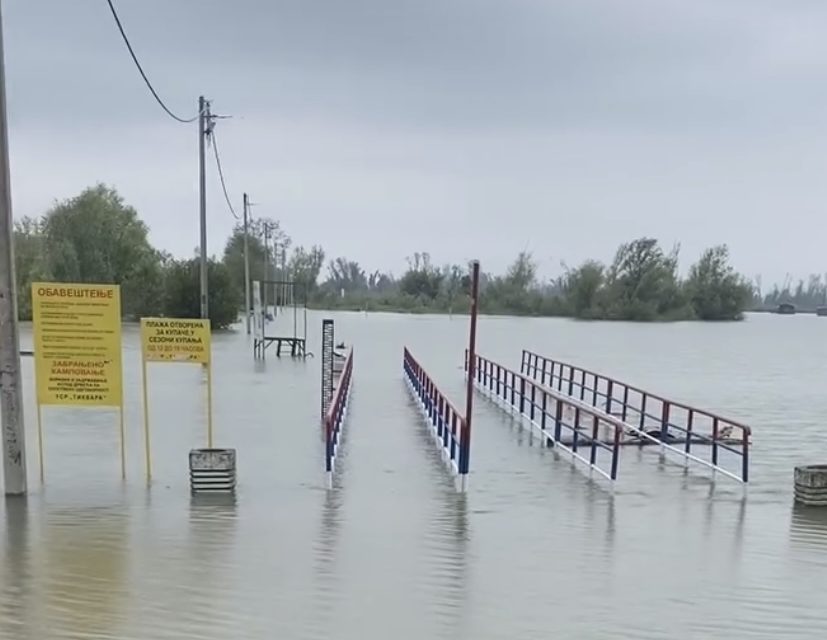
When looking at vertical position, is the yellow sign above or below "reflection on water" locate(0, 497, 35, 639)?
above

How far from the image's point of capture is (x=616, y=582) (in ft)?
19.3

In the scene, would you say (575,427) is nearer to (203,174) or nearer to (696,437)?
(696,437)

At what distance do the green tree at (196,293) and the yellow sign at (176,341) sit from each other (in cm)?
3740

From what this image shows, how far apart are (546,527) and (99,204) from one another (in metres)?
59.4

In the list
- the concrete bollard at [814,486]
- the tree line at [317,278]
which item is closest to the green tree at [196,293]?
the tree line at [317,278]

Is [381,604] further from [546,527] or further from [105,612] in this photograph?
[546,527]

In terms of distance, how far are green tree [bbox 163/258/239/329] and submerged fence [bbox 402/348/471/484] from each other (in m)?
31.8

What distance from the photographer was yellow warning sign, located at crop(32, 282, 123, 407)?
Result: 26.9ft

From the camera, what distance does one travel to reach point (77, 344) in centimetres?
835

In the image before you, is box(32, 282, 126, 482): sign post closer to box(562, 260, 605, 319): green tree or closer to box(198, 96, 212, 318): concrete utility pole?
box(198, 96, 212, 318): concrete utility pole

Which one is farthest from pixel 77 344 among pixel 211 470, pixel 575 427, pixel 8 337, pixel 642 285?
pixel 642 285

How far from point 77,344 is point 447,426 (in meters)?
4.55

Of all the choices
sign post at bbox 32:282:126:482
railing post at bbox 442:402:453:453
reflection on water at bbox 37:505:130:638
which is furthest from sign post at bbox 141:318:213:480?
railing post at bbox 442:402:453:453

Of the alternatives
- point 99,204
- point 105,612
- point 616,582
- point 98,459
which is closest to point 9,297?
point 98,459
